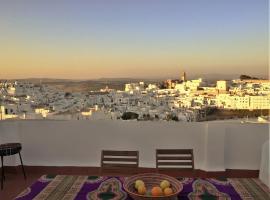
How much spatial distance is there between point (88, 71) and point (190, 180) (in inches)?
126

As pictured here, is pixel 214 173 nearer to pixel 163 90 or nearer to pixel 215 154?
pixel 215 154

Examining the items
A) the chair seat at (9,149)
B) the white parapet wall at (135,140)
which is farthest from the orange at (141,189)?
the white parapet wall at (135,140)

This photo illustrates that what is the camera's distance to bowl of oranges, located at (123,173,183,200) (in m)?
1.70

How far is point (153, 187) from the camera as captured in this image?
190 cm

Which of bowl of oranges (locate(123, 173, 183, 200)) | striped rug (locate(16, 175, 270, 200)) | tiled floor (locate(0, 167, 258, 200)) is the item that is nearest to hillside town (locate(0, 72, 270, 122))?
tiled floor (locate(0, 167, 258, 200))

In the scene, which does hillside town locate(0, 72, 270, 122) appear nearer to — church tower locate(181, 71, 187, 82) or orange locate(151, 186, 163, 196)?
church tower locate(181, 71, 187, 82)

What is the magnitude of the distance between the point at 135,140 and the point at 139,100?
58 centimetres

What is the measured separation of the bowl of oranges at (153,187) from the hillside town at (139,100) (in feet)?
8.73

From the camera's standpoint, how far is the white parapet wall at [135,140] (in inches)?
174

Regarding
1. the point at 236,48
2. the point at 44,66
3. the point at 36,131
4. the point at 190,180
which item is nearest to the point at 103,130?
the point at 36,131

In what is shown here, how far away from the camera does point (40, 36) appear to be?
4969 millimetres

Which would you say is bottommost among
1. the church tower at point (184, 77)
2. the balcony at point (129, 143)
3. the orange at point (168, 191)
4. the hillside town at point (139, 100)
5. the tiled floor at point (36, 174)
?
the tiled floor at point (36, 174)

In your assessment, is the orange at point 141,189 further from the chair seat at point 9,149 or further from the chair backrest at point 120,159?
the chair seat at point 9,149

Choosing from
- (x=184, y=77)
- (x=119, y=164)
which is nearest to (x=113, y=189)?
(x=119, y=164)
